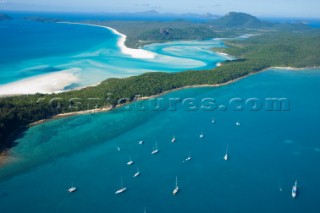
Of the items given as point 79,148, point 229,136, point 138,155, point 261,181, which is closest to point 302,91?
point 229,136

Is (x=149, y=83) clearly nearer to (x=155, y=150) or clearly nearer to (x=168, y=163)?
(x=155, y=150)

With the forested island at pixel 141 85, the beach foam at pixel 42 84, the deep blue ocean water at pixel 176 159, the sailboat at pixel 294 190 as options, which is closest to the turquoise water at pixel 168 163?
the deep blue ocean water at pixel 176 159

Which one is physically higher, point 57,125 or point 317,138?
point 57,125

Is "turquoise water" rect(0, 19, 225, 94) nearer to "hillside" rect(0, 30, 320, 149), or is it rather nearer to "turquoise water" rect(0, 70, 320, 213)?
"hillside" rect(0, 30, 320, 149)

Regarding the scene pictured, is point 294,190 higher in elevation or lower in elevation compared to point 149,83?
lower

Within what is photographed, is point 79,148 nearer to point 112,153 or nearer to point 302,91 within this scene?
point 112,153

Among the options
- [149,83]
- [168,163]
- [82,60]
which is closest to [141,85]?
[149,83]
